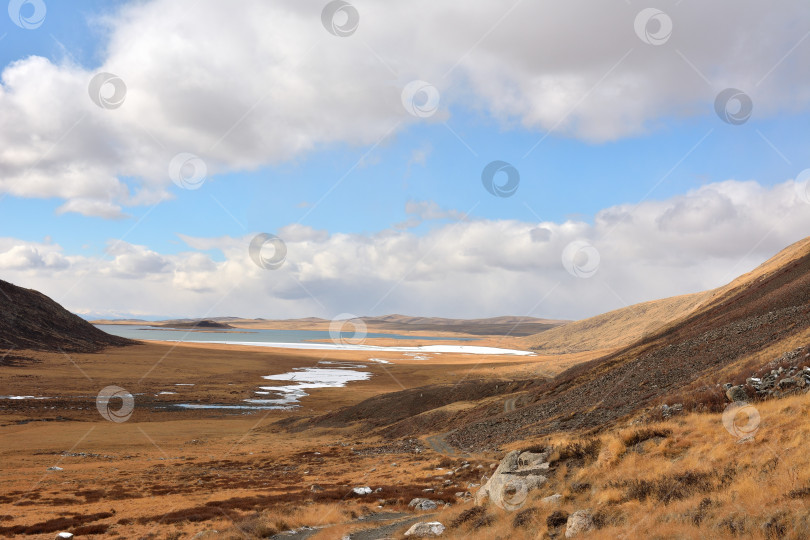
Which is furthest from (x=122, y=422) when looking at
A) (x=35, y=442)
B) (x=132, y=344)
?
(x=132, y=344)

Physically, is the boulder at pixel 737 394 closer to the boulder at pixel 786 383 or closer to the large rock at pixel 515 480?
the boulder at pixel 786 383

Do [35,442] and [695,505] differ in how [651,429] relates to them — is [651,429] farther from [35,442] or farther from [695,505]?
[35,442]

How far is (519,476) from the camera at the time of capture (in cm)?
1708

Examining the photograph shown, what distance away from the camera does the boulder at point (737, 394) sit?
62.5 ft

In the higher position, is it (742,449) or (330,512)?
(742,449)

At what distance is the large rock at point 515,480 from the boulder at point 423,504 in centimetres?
379

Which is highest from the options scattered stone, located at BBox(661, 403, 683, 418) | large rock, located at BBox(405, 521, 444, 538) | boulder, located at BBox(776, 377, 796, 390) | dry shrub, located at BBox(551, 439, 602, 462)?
boulder, located at BBox(776, 377, 796, 390)

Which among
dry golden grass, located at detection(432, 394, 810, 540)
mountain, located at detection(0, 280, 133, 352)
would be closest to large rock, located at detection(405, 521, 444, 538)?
dry golden grass, located at detection(432, 394, 810, 540)

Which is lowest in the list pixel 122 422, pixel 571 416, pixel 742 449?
pixel 122 422

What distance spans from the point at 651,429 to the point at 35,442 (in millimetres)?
65384

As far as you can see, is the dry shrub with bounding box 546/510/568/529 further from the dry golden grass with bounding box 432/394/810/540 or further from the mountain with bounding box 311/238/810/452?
the mountain with bounding box 311/238/810/452

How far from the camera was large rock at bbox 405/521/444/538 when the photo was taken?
49.0ft

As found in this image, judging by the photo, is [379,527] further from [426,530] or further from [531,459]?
[531,459]

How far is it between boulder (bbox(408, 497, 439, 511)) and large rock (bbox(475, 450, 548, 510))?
3.79 meters
